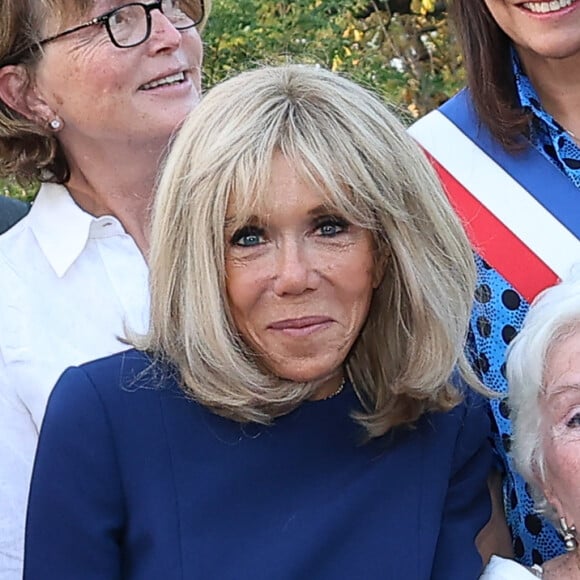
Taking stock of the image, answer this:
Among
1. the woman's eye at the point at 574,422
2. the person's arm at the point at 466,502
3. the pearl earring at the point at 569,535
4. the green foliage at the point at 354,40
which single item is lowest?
the green foliage at the point at 354,40

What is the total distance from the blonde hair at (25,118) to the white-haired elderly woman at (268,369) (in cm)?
68

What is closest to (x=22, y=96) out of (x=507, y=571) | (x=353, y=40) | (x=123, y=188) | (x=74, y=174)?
(x=74, y=174)

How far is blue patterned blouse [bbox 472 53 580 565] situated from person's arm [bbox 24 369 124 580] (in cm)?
86

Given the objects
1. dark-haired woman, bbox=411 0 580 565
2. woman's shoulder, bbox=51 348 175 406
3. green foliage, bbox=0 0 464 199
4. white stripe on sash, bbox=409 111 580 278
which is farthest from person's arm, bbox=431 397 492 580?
green foliage, bbox=0 0 464 199

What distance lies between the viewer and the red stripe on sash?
2727mm

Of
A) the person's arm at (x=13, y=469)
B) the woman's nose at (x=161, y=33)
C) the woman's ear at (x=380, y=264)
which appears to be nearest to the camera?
the woman's ear at (x=380, y=264)

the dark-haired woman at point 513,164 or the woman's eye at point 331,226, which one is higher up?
the woman's eye at point 331,226

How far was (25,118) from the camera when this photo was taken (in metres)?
2.90

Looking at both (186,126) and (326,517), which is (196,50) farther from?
(326,517)

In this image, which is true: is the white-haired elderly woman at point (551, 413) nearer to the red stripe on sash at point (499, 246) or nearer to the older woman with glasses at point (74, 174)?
the red stripe on sash at point (499, 246)

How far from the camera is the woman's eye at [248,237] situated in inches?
85.5

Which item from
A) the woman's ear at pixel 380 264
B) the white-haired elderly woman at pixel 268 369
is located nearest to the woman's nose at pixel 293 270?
the white-haired elderly woman at pixel 268 369

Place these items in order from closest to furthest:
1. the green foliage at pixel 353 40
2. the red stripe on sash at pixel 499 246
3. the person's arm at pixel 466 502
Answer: the person's arm at pixel 466 502, the red stripe on sash at pixel 499 246, the green foliage at pixel 353 40

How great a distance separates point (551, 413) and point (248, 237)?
0.70 metres
